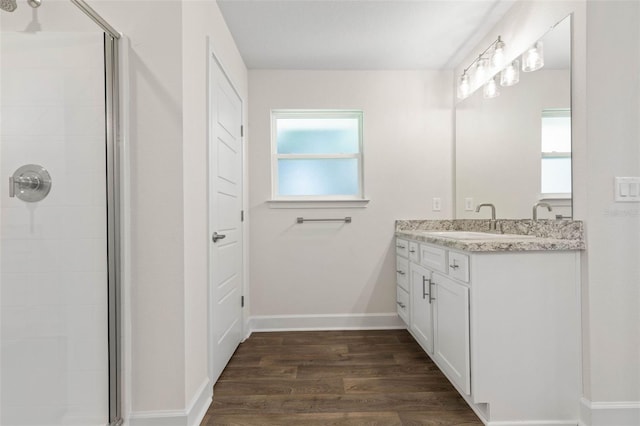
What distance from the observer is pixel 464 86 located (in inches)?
118

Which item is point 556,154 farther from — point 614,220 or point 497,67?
point 497,67

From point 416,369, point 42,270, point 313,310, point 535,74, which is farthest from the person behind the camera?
point 313,310

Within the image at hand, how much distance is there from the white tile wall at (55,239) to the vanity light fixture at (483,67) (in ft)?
7.69

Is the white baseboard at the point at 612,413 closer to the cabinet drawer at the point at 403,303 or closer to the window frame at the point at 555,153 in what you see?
the window frame at the point at 555,153

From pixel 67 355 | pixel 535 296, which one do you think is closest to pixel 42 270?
pixel 67 355

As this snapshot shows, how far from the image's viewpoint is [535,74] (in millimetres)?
2072

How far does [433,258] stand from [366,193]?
116cm

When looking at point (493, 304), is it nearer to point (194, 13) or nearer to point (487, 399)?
point (487, 399)

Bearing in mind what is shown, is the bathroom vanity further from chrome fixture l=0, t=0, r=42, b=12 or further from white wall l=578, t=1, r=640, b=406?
chrome fixture l=0, t=0, r=42, b=12

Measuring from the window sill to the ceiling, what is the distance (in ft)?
3.92

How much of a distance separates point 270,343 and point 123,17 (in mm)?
2380

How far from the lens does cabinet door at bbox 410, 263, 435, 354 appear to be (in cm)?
235

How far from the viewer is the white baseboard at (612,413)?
5.43 ft

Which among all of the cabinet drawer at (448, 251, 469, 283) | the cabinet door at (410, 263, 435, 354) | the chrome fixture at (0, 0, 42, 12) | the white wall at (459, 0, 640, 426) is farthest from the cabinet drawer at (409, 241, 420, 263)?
the chrome fixture at (0, 0, 42, 12)
